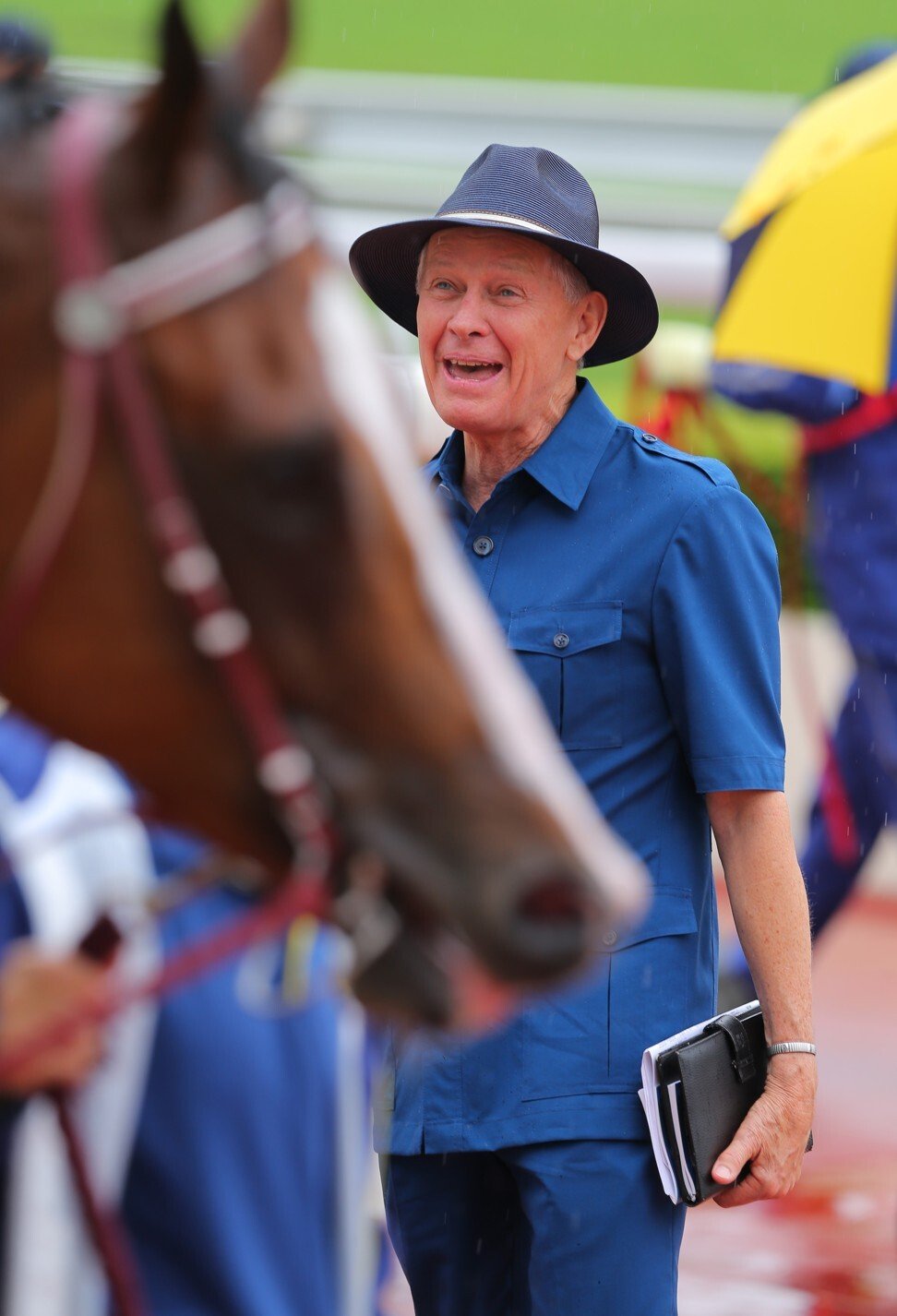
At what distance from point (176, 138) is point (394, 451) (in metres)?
0.30

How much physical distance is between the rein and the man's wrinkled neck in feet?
5.05

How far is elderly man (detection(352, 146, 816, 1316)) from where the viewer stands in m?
2.74

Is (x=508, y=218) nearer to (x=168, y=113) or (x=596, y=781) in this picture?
(x=596, y=781)

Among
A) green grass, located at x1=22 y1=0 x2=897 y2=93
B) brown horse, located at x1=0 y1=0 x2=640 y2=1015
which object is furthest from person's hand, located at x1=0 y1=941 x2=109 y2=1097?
green grass, located at x1=22 y1=0 x2=897 y2=93

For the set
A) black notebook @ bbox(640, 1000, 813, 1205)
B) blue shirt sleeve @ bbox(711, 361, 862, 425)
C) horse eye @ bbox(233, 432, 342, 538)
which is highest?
horse eye @ bbox(233, 432, 342, 538)

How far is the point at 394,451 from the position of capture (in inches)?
59.7

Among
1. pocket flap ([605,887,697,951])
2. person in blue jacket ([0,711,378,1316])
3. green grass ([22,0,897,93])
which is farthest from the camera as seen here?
green grass ([22,0,897,93])

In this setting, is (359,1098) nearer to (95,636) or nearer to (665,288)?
(95,636)

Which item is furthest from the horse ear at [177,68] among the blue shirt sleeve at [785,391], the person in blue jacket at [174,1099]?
the blue shirt sleeve at [785,391]

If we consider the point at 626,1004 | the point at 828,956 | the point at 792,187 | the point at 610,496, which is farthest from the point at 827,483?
the point at 828,956

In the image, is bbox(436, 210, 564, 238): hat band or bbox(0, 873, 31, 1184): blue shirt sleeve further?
bbox(436, 210, 564, 238): hat band

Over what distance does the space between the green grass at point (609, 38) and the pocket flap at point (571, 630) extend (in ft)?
39.9

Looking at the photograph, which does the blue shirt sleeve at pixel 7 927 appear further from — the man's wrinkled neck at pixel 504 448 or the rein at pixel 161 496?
the man's wrinkled neck at pixel 504 448

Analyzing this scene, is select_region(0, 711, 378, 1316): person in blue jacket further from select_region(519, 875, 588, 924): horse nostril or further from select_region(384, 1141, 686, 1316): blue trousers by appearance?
select_region(384, 1141, 686, 1316): blue trousers
